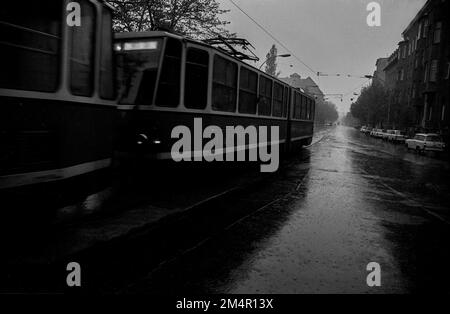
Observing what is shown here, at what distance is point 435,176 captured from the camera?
14523 millimetres

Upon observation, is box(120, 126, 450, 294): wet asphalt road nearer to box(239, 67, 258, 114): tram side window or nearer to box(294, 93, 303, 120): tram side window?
box(239, 67, 258, 114): tram side window

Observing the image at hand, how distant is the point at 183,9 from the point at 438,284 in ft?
62.1

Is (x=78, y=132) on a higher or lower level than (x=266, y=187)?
higher

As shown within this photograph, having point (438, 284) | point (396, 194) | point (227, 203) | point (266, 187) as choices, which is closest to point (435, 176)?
point (396, 194)

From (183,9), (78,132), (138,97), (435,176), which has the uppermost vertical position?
(183,9)

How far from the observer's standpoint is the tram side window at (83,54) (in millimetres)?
4945

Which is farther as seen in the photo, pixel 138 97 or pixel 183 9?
pixel 183 9

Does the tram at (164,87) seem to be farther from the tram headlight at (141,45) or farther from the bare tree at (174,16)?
the bare tree at (174,16)

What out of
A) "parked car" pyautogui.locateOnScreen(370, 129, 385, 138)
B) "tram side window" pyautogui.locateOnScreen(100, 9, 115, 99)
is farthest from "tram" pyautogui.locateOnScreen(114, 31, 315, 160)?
"parked car" pyautogui.locateOnScreen(370, 129, 385, 138)

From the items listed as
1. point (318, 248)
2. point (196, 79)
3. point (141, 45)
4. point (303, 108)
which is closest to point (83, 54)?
point (141, 45)

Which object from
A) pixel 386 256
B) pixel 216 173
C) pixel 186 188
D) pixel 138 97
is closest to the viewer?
pixel 386 256

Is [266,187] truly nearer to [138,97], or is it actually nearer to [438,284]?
[138,97]

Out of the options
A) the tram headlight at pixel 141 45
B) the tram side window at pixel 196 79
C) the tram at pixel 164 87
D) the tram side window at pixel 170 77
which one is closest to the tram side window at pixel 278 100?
the tram at pixel 164 87

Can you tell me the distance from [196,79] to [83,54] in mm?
3670
